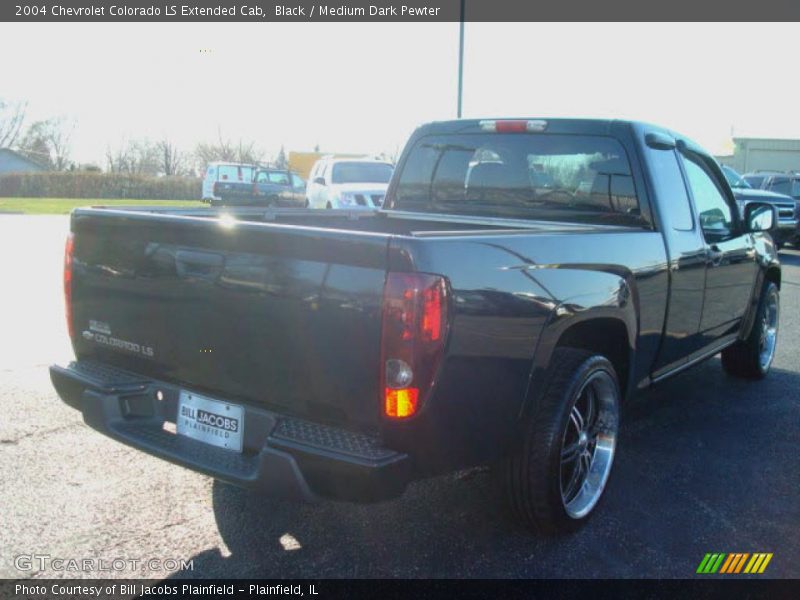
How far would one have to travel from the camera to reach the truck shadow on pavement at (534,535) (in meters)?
2.92

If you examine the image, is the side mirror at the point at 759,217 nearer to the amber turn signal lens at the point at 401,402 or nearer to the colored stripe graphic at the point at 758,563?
the colored stripe graphic at the point at 758,563

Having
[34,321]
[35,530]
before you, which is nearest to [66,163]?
[34,321]

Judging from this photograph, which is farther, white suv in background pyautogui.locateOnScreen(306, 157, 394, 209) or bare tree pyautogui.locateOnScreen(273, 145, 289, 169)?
bare tree pyautogui.locateOnScreen(273, 145, 289, 169)

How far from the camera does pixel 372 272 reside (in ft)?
7.77

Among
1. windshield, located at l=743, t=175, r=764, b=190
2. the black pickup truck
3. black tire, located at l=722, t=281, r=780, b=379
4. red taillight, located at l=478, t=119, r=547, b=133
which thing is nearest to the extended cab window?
the black pickup truck

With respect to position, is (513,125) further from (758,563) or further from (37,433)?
(37,433)

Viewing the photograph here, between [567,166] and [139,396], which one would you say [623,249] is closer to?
[567,166]

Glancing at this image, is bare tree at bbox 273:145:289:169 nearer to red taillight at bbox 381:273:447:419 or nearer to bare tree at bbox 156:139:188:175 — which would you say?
bare tree at bbox 156:139:188:175

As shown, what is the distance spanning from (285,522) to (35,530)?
1069 mm

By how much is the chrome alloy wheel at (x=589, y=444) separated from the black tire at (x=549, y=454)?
80 mm

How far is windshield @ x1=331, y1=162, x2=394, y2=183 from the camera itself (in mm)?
16109

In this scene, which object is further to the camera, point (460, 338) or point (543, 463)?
point (543, 463)

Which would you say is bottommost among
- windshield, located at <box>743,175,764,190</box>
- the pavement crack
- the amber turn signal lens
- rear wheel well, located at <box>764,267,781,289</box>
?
the pavement crack

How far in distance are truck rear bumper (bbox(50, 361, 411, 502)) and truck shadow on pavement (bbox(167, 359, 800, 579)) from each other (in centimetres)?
50
